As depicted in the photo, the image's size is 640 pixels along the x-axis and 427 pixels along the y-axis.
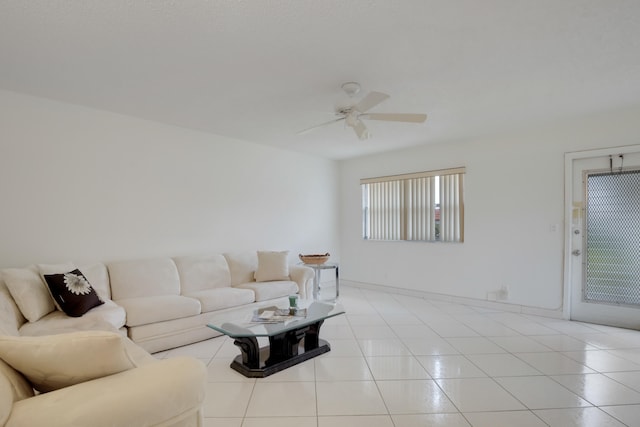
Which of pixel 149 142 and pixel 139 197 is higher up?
pixel 149 142

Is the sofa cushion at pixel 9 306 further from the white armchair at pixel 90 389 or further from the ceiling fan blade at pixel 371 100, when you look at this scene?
the ceiling fan blade at pixel 371 100

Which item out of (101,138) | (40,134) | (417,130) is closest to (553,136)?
(417,130)

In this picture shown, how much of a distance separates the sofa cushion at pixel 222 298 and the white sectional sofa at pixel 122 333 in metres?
0.01

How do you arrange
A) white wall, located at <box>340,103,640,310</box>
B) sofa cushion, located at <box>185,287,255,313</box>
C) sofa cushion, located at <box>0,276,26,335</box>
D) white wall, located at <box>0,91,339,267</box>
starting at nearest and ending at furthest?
sofa cushion, located at <box>0,276,26,335</box>, white wall, located at <box>0,91,339,267</box>, sofa cushion, located at <box>185,287,255,313</box>, white wall, located at <box>340,103,640,310</box>

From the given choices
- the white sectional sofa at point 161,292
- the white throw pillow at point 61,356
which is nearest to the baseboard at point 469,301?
the white sectional sofa at point 161,292

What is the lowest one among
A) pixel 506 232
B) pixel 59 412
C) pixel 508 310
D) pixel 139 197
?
pixel 508 310

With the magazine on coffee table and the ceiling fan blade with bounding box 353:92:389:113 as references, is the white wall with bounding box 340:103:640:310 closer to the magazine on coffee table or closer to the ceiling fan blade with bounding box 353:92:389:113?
the ceiling fan blade with bounding box 353:92:389:113

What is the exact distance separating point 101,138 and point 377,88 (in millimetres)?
2991

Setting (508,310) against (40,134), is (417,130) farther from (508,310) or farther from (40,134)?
(40,134)

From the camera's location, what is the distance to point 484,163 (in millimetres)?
4633

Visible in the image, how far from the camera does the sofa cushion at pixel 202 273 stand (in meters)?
3.78

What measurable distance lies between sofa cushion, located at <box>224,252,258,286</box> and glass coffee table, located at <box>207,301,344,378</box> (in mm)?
1317

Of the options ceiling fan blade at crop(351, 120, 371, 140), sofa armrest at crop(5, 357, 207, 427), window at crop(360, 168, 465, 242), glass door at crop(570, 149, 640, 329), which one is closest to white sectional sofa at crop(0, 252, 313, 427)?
sofa armrest at crop(5, 357, 207, 427)

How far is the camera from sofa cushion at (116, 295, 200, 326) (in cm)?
289
